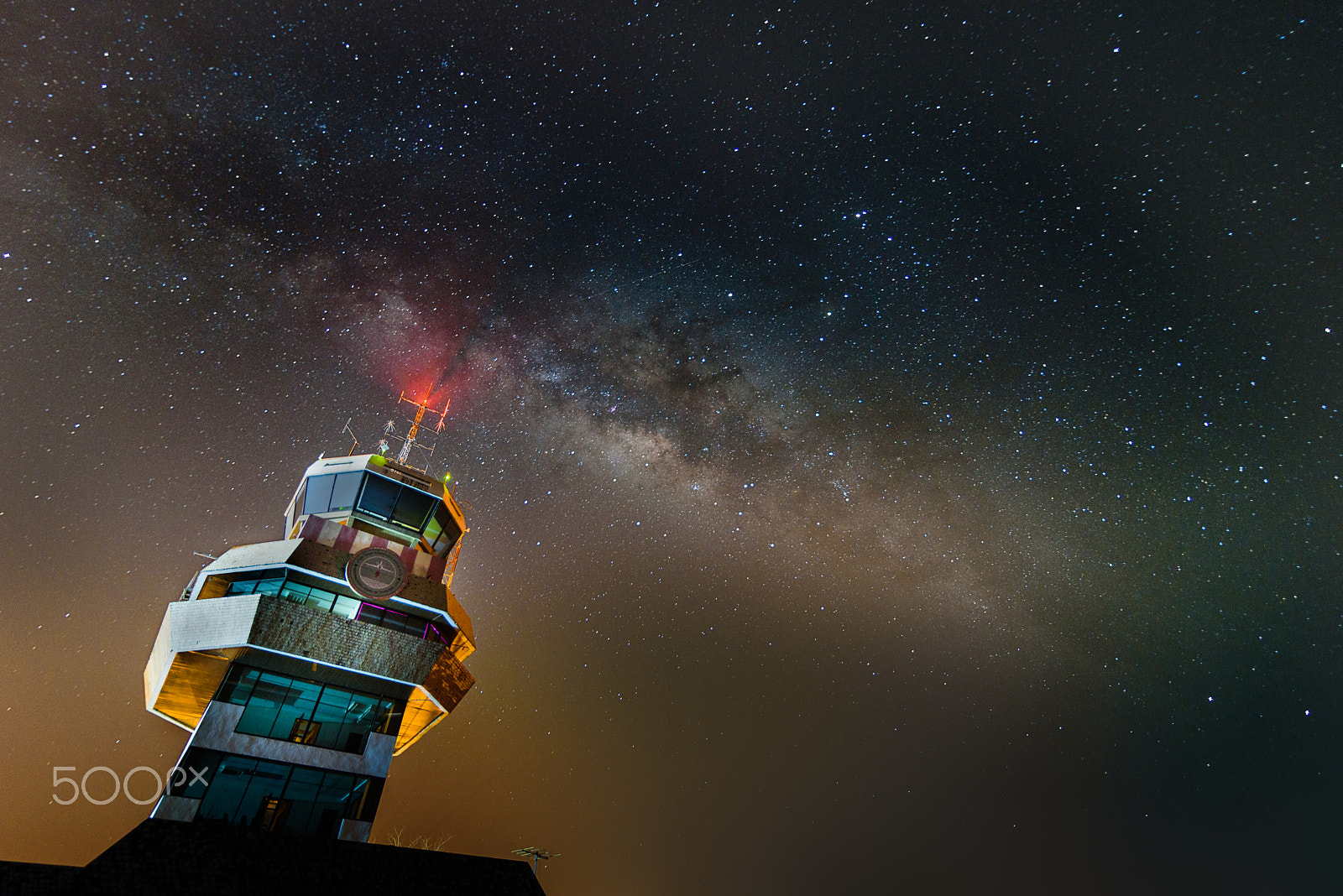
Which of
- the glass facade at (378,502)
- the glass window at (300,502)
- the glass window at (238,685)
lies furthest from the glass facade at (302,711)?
the glass window at (300,502)

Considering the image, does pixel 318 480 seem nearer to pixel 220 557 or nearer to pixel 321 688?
pixel 220 557

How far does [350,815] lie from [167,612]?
1170cm

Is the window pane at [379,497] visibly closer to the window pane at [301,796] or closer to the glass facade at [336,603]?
the glass facade at [336,603]

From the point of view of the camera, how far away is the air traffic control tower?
963 inches

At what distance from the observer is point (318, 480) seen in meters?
34.0

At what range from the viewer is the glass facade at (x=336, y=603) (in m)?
28.7

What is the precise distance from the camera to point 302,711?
2659cm

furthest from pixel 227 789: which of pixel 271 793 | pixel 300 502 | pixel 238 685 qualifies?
pixel 300 502

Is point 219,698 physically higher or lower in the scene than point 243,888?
higher

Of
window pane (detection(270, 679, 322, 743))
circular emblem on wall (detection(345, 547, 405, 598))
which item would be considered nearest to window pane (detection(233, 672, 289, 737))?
window pane (detection(270, 679, 322, 743))

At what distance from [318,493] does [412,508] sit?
16.1 ft

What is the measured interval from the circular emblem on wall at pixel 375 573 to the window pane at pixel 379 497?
11.7 ft

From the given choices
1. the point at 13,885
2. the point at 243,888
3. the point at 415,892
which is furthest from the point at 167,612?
the point at 415,892

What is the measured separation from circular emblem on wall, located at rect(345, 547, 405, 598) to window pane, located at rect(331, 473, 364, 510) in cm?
401
